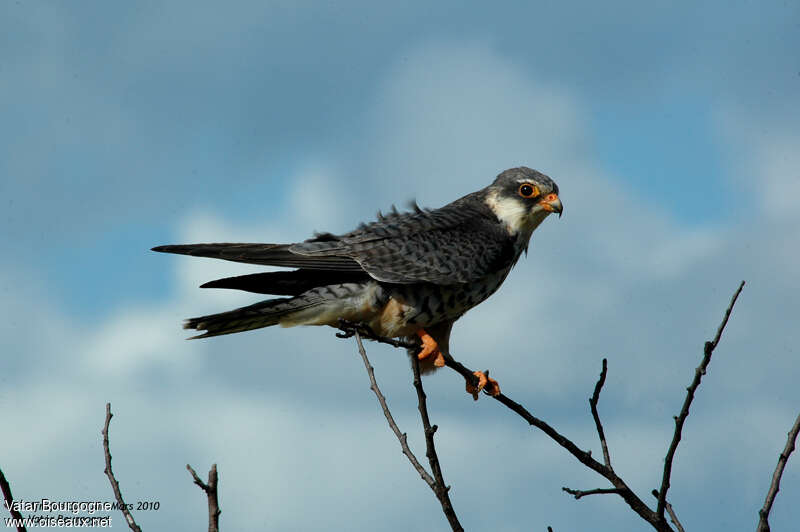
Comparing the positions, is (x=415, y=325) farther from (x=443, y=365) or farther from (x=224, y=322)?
(x=224, y=322)

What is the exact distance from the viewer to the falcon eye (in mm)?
5965

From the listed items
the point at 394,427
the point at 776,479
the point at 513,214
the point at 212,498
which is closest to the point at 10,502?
the point at 212,498

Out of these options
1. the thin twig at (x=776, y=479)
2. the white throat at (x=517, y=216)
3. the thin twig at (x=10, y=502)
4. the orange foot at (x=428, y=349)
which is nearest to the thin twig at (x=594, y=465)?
the thin twig at (x=776, y=479)

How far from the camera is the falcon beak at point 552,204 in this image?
19.3 feet

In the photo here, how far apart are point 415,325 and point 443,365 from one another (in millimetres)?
319

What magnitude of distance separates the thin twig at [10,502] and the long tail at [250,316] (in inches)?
75.8

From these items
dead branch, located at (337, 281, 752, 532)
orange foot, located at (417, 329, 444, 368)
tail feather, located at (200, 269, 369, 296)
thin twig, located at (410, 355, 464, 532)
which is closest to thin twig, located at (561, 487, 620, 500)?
dead branch, located at (337, 281, 752, 532)

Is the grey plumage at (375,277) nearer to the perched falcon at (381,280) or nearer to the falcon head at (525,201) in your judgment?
the perched falcon at (381,280)

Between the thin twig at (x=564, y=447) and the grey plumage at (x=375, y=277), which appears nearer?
the thin twig at (x=564, y=447)

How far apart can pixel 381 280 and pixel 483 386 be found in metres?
0.91

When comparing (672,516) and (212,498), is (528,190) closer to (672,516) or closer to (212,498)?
(672,516)

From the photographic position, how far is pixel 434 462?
3.77 metres

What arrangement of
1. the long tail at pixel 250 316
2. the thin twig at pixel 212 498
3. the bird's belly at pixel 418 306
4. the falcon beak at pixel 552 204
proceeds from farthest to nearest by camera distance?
the falcon beak at pixel 552 204 < the bird's belly at pixel 418 306 < the long tail at pixel 250 316 < the thin twig at pixel 212 498

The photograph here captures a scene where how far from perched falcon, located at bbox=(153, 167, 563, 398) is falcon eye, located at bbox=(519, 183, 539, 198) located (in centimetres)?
48
